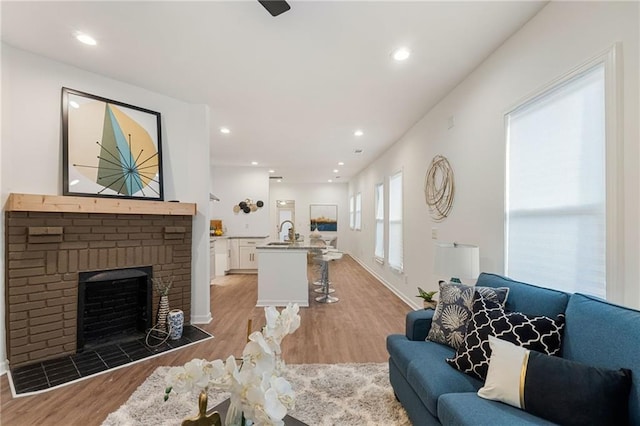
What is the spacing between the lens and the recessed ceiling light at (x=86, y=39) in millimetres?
2230

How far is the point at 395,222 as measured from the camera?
213 inches

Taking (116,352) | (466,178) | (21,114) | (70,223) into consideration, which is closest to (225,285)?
(116,352)

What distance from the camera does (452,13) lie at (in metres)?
1.95

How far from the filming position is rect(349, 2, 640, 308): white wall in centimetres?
140

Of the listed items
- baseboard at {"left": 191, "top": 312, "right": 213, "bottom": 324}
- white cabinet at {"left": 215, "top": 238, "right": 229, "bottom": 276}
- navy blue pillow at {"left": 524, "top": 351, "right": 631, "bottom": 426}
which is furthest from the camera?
white cabinet at {"left": 215, "top": 238, "right": 229, "bottom": 276}

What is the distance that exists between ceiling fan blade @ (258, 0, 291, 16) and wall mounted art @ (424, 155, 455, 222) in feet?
7.85

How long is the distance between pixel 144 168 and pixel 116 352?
Result: 193 cm

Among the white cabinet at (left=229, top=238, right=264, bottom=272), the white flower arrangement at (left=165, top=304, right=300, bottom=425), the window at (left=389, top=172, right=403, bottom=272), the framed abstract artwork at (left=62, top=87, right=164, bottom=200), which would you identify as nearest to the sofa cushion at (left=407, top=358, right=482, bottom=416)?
the white flower arrangement at (left=165, top=304, right=300, bottom=425)

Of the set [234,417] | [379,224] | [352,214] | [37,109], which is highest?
[37,109]

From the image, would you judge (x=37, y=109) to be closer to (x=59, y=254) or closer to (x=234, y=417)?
(x=59, y=254)

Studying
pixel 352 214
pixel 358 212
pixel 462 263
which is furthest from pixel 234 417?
pixel 352 214

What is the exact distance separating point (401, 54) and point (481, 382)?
249cm

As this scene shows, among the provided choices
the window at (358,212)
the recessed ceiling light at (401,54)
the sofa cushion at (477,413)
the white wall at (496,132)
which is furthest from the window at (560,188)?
the window at (358,212)

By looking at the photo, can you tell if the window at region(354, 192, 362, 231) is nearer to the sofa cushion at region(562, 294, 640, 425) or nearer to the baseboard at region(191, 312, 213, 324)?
the baseboard at region(191, 312, 213, 324)
